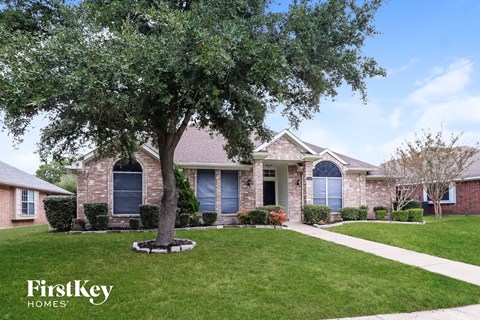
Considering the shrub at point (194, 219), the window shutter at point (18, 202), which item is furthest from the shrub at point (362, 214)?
the window shutter at point (18, 202)

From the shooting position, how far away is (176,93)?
9656 millimetres

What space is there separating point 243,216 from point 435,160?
42.2 ft

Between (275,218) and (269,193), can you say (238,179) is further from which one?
(275,218)

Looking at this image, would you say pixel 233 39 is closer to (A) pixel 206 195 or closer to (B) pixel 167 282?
(B) pixel 167 282

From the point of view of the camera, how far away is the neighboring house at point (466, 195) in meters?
25.2

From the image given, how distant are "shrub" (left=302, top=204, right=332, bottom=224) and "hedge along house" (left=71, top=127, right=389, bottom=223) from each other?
84cm

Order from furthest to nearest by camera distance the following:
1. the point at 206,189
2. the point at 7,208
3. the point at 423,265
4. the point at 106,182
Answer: the point at 7,208, the point at 206,189, the point at 106,182, the point at 423,265

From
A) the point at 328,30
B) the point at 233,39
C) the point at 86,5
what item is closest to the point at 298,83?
the point at 328,30

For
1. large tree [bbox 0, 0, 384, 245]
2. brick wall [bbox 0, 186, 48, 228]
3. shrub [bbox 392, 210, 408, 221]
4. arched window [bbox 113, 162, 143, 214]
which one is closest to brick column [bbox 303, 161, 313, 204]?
shrub [bbox 392, 210, 408, 221]

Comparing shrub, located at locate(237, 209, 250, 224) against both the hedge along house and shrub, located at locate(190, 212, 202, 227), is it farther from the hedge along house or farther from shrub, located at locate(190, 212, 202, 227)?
shrub, located at locate(190, 212, 202, 227)

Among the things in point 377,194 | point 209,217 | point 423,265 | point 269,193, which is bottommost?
point 423,265

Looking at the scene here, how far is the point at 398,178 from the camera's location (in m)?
22.4

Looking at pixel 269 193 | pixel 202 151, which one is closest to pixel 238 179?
pixel 202 151

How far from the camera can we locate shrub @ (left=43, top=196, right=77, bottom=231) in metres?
16.1
